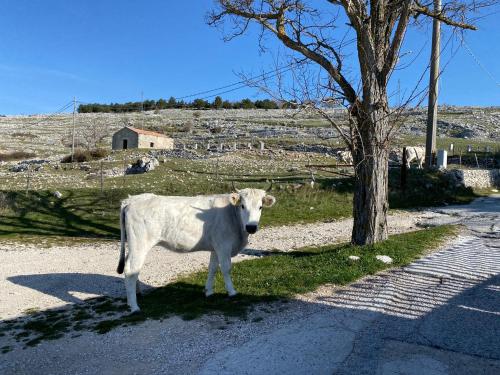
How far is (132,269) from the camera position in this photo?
8.67m

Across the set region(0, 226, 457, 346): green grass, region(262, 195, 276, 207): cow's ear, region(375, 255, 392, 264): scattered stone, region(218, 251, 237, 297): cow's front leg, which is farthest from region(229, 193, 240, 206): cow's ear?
region(375, 255, 392, 264): scattered stone

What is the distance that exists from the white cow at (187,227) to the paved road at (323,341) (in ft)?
4.70

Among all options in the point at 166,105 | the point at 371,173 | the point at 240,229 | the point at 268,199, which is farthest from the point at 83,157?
the point at 166,105

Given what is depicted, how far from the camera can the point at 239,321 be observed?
759cm

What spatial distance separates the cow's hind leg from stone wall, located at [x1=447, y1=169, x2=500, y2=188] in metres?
23.4

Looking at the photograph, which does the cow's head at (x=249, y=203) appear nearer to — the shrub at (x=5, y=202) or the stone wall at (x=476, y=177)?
the shrub at (x=5, y=202)

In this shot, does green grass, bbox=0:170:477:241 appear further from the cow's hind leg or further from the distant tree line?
the distant tree line

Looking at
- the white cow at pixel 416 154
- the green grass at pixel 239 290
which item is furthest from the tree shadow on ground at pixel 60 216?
the white cow at pixel 416 154

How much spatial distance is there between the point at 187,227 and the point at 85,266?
17.2 ft

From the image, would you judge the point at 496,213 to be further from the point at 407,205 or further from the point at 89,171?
the point at 89,171

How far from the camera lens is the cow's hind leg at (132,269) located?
854cm

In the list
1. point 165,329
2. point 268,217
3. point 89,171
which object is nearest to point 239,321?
point 165,329

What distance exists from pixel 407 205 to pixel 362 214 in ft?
40.8

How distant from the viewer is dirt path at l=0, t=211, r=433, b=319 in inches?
397
